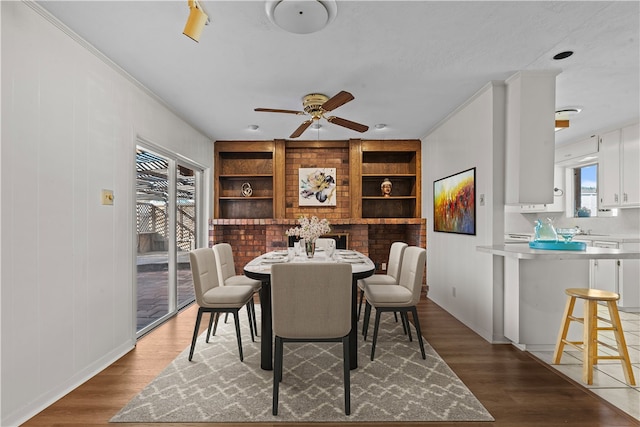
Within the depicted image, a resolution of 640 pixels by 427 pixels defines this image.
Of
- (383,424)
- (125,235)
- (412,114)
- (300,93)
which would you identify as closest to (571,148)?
(412,114)

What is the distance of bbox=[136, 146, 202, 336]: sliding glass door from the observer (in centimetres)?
340

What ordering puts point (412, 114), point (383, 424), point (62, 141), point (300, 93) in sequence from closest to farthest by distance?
point (383, 424)
point (62, 141)
point (300, 93)
point (412, 114)

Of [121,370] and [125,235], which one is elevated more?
[125,235]

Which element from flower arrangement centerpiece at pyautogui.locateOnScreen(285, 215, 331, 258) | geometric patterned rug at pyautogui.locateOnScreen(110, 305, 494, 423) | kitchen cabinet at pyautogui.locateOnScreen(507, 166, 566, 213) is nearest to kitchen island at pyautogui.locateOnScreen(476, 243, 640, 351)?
geometric patterned rug at pyautogui.locateOnScreen(110, 305, 494, 423)

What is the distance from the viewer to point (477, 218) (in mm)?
3365

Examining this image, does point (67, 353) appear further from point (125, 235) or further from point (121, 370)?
point (125, 235)

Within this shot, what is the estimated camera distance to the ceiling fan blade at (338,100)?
8.45 feet

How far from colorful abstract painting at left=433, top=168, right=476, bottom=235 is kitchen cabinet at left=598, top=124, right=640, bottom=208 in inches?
94.5

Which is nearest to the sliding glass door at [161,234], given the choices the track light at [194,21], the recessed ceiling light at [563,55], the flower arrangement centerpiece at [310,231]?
the flower arrangement centerpiece at [310,231]

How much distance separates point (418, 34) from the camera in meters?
2.24

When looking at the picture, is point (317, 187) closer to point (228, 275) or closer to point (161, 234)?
point (228, 275)

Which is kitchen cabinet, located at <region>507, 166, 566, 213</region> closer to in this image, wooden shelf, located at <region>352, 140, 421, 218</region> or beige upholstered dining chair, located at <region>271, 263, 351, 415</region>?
wooden shelf, located at <region>352, 140, 421, 218</region>

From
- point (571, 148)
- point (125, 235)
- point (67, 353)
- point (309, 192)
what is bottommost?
point (67, 353)

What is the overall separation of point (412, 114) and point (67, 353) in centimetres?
397
